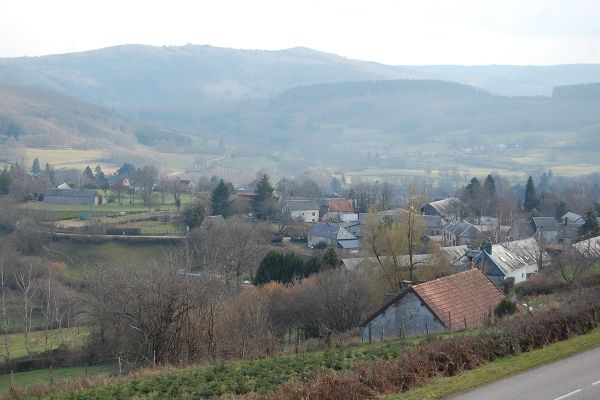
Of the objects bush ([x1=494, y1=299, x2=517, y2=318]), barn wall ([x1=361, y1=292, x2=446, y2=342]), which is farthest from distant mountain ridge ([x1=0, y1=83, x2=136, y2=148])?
bush ([x1=494, y1=299, x2=517, y2=318])

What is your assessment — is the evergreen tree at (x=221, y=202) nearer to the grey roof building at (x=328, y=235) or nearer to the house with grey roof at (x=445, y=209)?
the grey roof building at (x=328, y=235)

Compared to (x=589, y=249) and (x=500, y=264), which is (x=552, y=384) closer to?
(x=589, y=249)

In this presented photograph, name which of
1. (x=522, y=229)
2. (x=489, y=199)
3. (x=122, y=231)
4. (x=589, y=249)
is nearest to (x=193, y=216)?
(x=122, y=231)

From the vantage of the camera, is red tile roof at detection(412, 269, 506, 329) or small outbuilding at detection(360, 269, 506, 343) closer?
small outbuilding at detection(360, 269, 506, 343)

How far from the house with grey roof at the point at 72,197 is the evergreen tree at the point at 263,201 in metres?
15.9

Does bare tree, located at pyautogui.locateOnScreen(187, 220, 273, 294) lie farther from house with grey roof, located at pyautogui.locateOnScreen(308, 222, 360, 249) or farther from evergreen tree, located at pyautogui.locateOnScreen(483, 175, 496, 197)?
evergreen tree, located at pyautogui.locateOnScreen(483, 175, 496, 197)

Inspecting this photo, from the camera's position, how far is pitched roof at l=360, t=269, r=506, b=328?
21922 millimetres

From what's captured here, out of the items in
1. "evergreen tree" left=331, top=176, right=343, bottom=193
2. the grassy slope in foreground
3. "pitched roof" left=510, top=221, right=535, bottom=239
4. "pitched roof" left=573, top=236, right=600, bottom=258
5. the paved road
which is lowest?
"evergreen tree" left=331, top=176, right=343, bottom=193

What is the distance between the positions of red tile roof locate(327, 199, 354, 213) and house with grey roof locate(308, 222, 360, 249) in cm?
1464

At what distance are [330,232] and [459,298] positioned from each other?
31.8 m

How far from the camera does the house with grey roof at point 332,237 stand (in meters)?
53.4

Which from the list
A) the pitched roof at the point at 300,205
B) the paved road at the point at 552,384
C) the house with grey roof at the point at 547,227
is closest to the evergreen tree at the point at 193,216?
the pitched roof at the point at 300,205

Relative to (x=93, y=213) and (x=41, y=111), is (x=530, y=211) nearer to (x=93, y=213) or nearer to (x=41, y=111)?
(x=93, y=213)

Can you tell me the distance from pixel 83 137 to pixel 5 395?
171 metres
